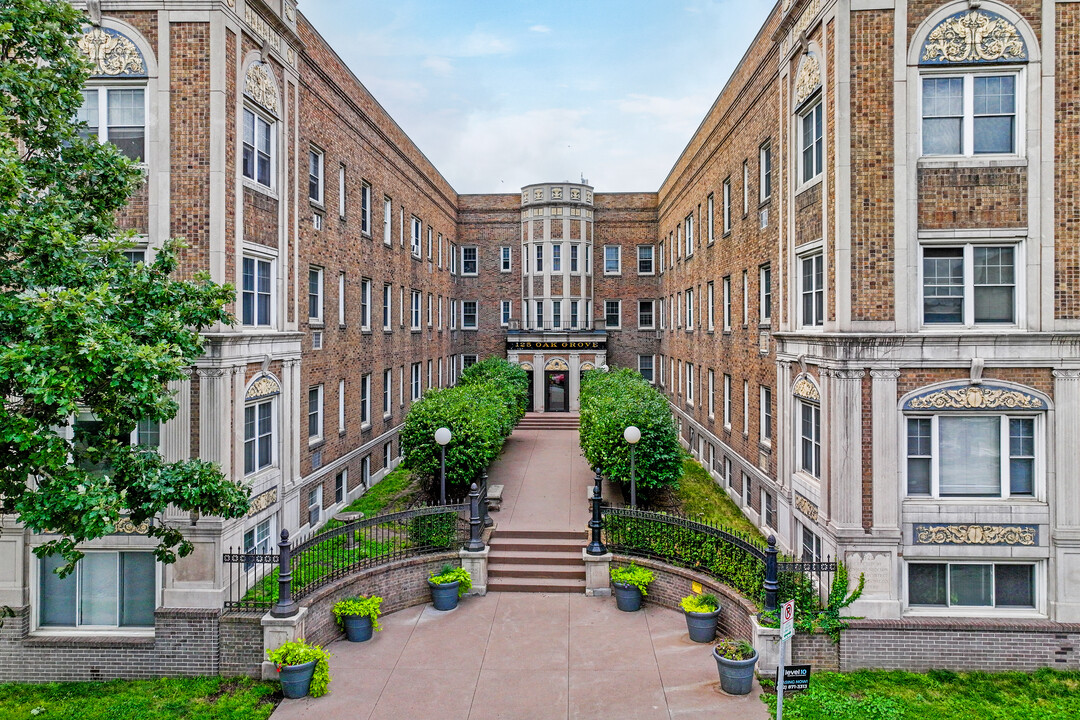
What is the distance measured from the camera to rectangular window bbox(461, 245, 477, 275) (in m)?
38.1

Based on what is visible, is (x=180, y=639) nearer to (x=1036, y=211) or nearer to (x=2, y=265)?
(x=2, y=265)

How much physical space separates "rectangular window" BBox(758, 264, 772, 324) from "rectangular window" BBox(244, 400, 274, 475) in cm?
1254

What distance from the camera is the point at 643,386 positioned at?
22.3m

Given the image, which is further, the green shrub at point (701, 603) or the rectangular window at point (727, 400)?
the rectangular window at point (727, 400)

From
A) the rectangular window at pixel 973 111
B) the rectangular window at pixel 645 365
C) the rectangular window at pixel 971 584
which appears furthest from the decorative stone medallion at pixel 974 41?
the rectangular window at pixel 645 365

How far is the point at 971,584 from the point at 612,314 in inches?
1103

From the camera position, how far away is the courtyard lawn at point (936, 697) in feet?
30.5

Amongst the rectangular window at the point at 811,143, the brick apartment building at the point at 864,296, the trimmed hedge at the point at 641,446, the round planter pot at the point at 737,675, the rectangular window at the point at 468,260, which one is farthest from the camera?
the rectangular window at the point at 468,260

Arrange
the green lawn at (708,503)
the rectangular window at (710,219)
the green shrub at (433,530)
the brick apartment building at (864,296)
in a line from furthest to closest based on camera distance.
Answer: the rectangular window at (710,219) < the green lawn at (708,503) < the green shrub at (433,530) < the brick apartment building at (864,296)

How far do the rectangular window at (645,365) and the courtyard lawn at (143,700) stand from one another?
29.7 metres

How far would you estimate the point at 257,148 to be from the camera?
13.3 metres

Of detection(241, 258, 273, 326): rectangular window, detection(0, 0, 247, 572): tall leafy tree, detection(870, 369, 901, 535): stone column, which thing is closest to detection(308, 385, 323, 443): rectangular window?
detection(241, 258, 273, 326): rectangular window

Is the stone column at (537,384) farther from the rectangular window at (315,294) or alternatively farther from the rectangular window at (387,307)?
the rectangular window at (315,294)

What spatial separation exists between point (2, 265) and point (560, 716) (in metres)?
9.46
